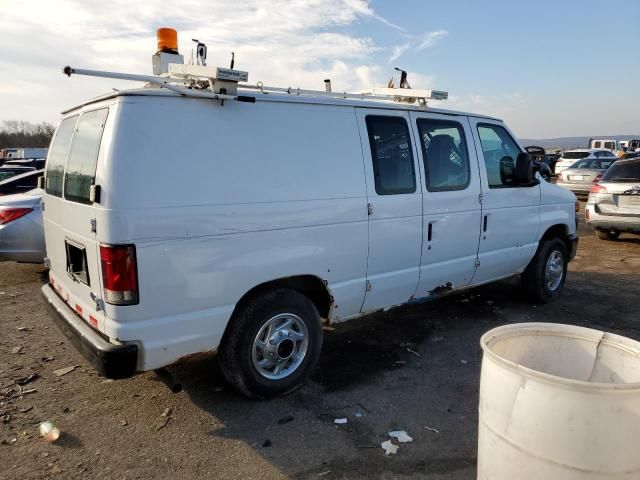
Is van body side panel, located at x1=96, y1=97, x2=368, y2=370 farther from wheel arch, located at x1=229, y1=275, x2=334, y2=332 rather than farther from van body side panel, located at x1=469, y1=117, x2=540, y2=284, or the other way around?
van body side panel, located at x1=469, y1=117, x2=540, y2=284

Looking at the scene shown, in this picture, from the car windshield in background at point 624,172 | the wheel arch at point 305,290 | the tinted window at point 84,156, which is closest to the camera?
the tinted window at point 84,156

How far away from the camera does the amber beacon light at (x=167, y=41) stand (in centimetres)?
405

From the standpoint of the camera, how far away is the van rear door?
309 cm

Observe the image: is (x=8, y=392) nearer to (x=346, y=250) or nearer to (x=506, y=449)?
(x=346, y=250)

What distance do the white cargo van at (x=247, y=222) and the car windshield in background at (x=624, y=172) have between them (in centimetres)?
644

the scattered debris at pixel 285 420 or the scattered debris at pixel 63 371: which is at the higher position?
the scattered debris at pixel 63 371

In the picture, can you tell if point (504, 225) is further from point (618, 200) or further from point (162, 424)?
point (618, 200)

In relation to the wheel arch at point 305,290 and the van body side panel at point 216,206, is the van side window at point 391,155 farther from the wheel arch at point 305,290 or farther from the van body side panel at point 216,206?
the wheel arch at point 305,290

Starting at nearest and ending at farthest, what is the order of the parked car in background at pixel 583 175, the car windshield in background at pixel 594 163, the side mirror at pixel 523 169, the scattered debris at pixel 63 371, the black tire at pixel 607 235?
the scattered debris at pixel 63 371 → the side mirror at pixel 523 169 → the black tire at pixel 607 235 → the parked car in background at pixel 583 175 → the car windshield in background at pixel 594 163

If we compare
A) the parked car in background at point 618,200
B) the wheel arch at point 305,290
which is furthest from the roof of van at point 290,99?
the parked car in background at point 618,200

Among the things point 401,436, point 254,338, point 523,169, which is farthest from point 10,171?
point 401,436

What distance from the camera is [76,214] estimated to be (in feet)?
10.7

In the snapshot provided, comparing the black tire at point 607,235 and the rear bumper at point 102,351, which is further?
the black tire at point 607,235

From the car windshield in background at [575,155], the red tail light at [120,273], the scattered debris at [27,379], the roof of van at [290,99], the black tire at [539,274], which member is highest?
the roof of van at [290,99]
